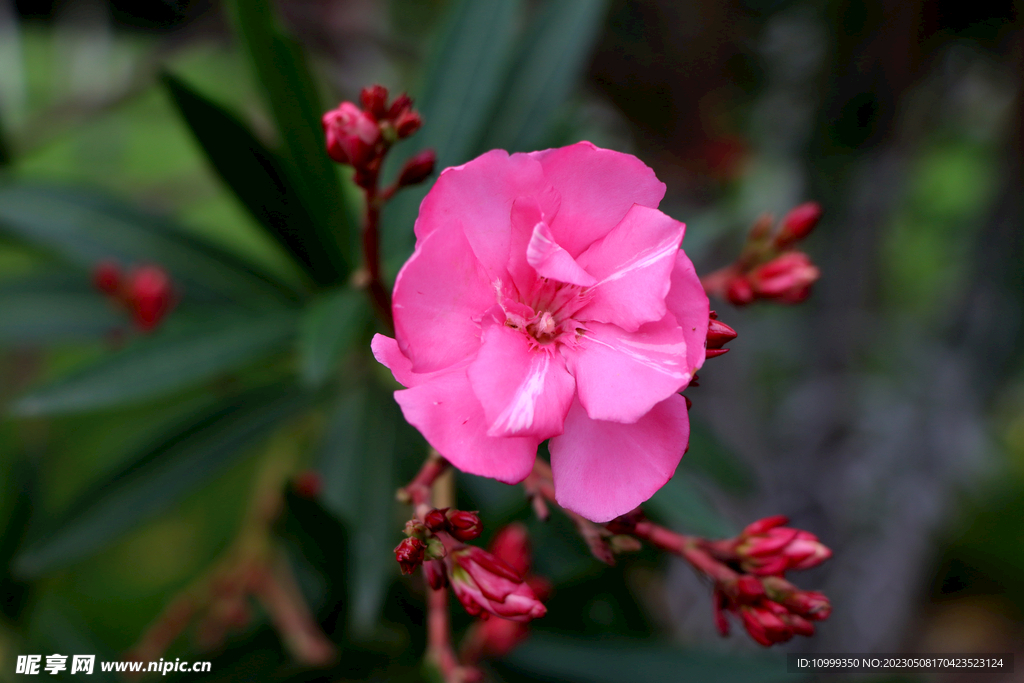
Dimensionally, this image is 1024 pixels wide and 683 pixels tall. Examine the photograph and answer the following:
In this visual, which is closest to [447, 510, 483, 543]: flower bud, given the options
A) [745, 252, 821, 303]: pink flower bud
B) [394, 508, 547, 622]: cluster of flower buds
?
[394, 508, 547, 622]: cluster of flower buds

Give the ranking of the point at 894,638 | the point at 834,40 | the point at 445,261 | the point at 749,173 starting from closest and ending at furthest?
the point at 445,261, the point at 834,40, the point at 894,638, the point at 749,173

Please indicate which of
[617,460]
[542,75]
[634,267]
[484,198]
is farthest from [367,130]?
[542,75]

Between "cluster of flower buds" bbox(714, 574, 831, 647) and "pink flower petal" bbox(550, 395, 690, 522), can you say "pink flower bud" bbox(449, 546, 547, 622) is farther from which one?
"cluster of flower buds" bbox(714, 574, 831, 647)

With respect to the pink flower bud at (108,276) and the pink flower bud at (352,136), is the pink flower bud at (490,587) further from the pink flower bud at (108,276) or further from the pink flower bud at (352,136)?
the pink flower bud at (108,276)

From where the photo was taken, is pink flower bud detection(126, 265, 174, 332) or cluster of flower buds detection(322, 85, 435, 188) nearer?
cluster of flower buds detection(322, 85, 435, 188)

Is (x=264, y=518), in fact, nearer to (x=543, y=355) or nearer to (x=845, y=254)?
(x=543, y=355)

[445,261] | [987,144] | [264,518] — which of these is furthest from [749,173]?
[445,261]
